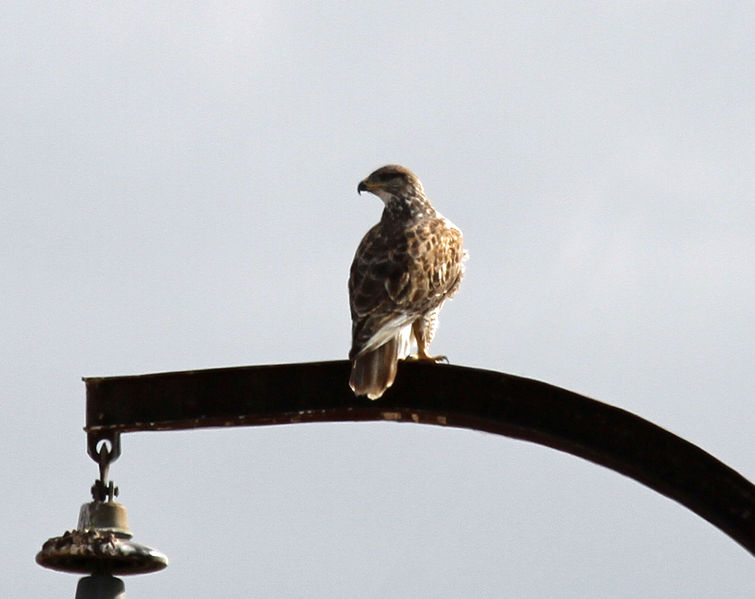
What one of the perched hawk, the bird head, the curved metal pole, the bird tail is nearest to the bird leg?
the perched hawk

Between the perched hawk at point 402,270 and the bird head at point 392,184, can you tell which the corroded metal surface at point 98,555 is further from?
the bird head at point 392,184

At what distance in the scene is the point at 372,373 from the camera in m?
5.62

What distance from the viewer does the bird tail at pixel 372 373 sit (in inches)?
211

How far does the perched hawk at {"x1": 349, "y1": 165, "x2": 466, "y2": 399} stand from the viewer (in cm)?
755

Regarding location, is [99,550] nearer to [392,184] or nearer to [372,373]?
[372,373]

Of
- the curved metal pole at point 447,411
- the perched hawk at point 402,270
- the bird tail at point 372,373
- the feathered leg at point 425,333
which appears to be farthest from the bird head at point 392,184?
the curved metal pole at point 447,411

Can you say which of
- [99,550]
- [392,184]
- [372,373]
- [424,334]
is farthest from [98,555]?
[392,184]

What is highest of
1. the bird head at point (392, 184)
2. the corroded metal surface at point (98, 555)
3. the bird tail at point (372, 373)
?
the bird head at point (392, 184)

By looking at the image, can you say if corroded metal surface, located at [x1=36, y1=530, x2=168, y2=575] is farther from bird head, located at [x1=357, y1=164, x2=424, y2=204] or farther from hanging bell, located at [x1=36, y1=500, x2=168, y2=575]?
bird head, located at [x1=357, y1=164, x2=424, y2=204]

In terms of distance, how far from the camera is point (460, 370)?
5.26 m

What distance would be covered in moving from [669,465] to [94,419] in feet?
6.04

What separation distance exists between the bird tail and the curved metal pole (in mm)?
34

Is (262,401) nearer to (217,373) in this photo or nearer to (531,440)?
A: (217,373)

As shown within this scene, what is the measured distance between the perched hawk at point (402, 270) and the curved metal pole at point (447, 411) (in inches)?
42.0
